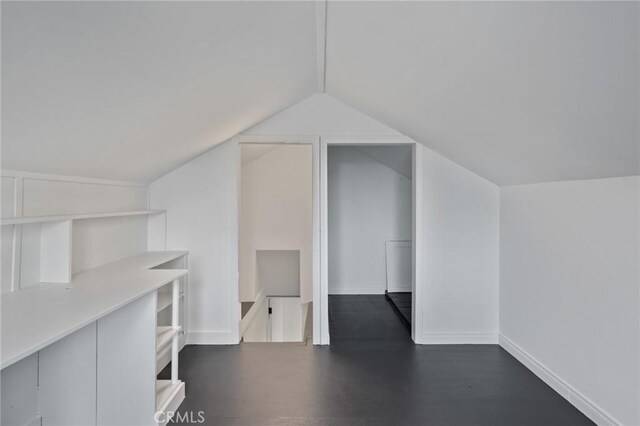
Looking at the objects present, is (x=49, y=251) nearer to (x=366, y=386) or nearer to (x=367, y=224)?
(x=366, y=386)

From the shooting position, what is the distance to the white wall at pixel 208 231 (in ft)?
11.3

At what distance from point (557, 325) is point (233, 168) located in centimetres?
293

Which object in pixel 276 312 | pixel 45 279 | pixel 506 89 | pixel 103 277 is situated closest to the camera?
pixel 506 89

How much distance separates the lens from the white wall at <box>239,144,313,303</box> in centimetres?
525

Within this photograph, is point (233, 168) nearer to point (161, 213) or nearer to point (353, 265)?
point (161, 213)

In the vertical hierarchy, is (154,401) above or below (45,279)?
below

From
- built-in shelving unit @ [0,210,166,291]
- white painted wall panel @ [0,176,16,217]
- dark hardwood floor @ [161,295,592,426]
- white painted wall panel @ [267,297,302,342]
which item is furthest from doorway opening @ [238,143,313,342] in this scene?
white painted wall panel @ [0,176,16,217]

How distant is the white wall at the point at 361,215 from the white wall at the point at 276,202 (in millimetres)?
403

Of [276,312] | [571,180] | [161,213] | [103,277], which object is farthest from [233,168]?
[276,312]

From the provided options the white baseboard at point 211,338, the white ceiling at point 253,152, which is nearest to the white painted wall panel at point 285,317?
the white ceiling at point 253,152

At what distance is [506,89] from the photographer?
1.67 metres

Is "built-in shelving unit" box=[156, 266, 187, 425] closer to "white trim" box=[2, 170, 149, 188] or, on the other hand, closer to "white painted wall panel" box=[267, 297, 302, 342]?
"white trim" box=[2, 170, 149, 188]

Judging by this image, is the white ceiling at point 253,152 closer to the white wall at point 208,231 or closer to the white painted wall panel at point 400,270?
the white wall at point 208,231

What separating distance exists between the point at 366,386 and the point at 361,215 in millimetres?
2930
